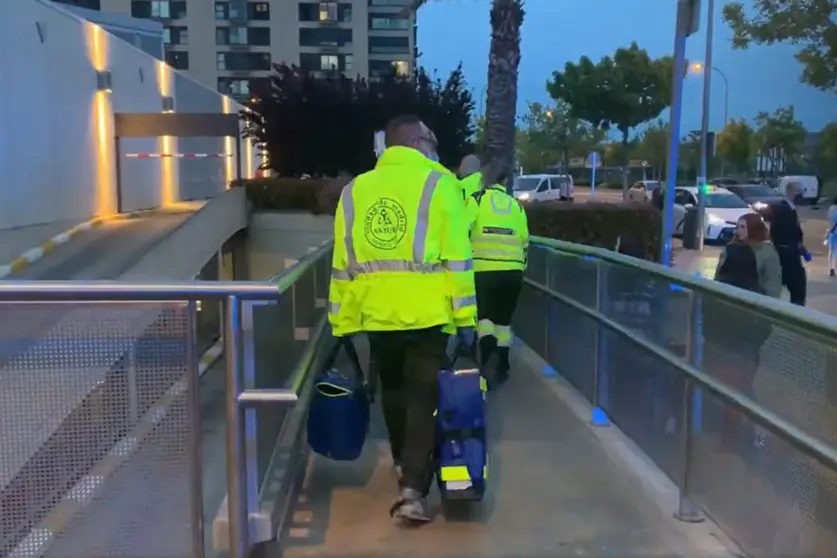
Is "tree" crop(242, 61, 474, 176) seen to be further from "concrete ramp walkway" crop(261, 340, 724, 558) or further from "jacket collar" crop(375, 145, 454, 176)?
"jacket collar" crop(375, 145, 454, 176)

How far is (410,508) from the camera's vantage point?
4.46 meters

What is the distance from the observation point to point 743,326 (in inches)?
156

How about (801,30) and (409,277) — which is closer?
(409,277)

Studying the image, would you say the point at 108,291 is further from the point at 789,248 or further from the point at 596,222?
the point at 596,222

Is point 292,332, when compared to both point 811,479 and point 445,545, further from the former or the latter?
point 811,479

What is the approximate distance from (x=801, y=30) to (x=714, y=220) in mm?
5513

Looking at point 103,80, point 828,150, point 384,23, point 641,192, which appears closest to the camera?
point 103,80

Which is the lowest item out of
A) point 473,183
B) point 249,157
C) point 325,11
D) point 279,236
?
point 279,236

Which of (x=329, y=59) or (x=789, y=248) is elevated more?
(x=329, y=59)

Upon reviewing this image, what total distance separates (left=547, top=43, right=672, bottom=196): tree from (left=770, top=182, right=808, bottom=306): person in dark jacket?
36.8 metres

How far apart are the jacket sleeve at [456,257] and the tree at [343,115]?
17499 mm

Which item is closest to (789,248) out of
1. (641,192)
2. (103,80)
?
(103,80)

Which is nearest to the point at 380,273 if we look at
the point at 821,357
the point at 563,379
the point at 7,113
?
the point at 821,357

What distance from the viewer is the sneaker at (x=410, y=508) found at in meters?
4.46
